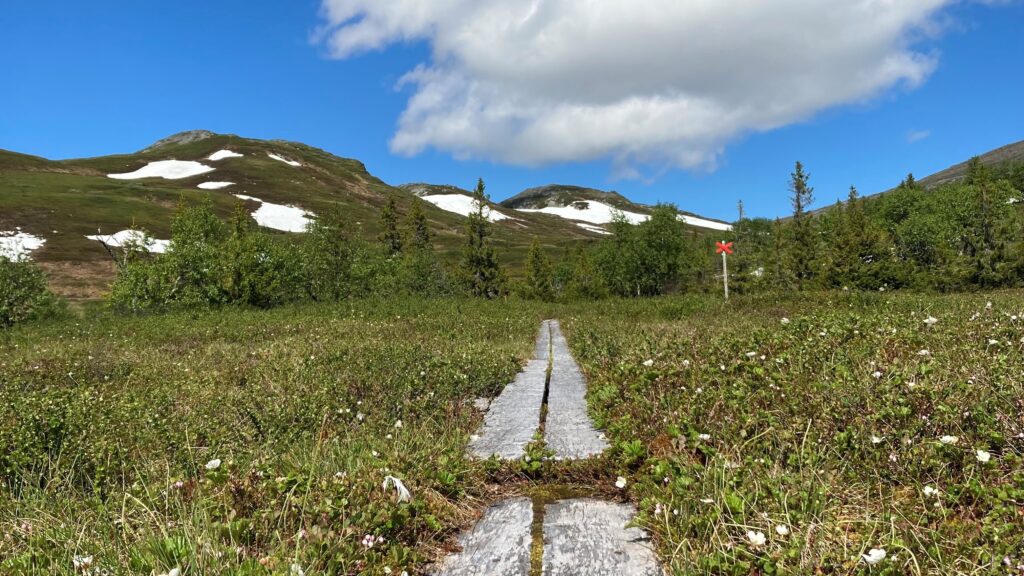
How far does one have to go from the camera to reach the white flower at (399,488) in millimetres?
2977

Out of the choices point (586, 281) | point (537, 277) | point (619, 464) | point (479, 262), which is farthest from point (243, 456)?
point (586, 281)

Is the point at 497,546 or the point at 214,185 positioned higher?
the point at 214,185

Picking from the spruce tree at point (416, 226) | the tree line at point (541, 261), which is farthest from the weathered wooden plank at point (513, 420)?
the spruce tree at point (416, 226)

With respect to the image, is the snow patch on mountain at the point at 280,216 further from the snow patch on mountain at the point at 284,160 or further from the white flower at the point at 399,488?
the white flower at the point at 399,488

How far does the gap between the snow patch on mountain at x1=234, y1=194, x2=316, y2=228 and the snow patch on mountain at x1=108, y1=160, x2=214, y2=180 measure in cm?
4031

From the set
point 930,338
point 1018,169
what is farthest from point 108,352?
point 1018,169

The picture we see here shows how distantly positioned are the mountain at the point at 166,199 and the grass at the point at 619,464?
112 ft

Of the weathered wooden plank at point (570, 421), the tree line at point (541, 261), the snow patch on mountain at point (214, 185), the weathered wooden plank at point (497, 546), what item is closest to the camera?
the weathered wooden plank at point (497, 546)

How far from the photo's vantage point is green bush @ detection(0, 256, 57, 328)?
24609 mm

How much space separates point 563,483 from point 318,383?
482 cm

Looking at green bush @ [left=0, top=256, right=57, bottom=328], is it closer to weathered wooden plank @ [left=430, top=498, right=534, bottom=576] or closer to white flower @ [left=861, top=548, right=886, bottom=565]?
weathered wooden plank @ [left=430, top=498, right=534, bottom=576]

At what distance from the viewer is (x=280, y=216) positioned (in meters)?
109

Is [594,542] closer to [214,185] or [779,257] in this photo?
[779,257]

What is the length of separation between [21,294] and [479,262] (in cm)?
3720
